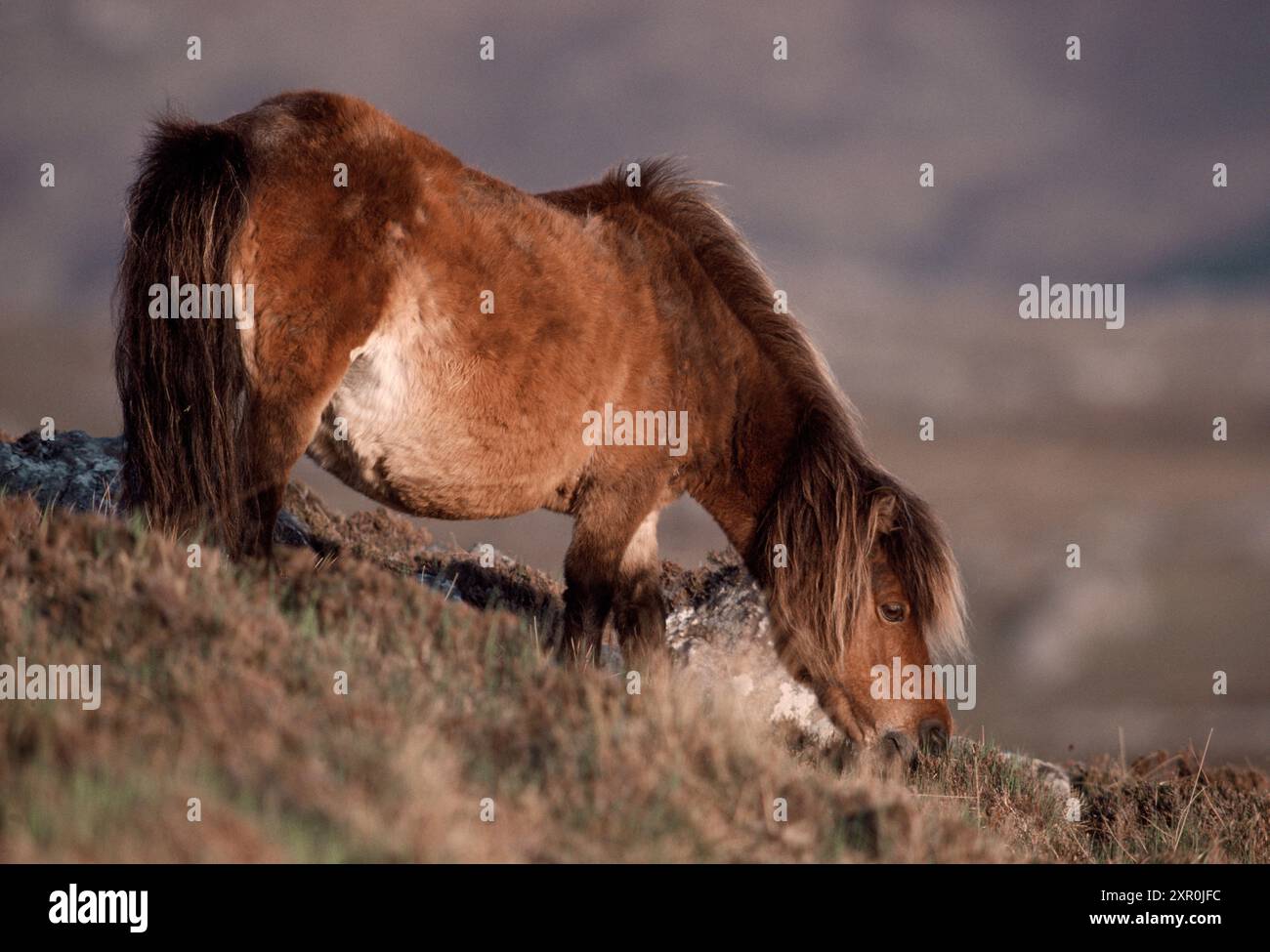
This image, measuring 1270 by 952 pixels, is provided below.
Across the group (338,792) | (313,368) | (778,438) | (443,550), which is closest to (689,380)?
(778,438)

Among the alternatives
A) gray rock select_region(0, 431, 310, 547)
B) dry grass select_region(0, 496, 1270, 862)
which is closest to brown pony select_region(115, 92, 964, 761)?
dry grass select_region(0, 496, 1270, 862)

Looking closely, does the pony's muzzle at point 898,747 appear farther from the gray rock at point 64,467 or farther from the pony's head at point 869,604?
the gray rock at point 64,467

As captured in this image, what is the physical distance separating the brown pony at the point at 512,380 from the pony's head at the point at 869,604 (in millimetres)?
16

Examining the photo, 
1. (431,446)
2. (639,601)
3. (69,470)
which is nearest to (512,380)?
(431,446)

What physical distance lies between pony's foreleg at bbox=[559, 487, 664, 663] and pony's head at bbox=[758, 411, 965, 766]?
114 centimetres

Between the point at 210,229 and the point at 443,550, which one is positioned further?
the point at 443,550

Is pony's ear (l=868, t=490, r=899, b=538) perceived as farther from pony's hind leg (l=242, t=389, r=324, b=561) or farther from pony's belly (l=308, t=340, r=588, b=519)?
pony's hind leg (l=242, t=389, r=324, b=561)

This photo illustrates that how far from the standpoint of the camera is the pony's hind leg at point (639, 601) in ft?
26.1

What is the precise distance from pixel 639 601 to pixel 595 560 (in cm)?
107

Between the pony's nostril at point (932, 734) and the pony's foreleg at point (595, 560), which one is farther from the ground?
the pony's foreleg at point (595, 560)

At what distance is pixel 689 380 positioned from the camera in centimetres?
738

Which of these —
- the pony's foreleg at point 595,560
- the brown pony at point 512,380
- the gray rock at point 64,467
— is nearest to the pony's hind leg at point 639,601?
the brown pony at point 512,380
